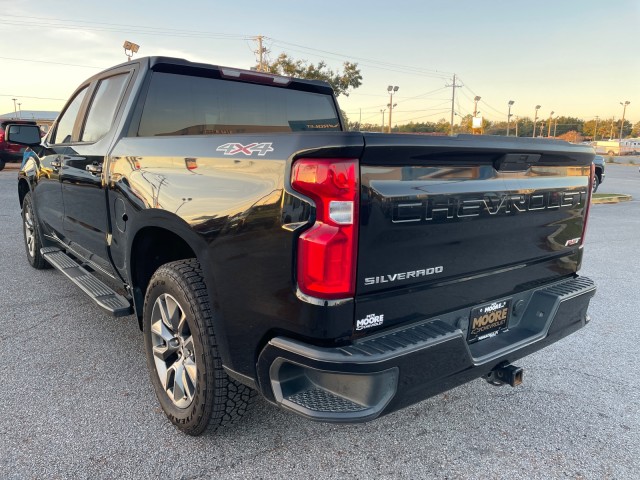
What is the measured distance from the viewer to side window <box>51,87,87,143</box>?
4.24 metres

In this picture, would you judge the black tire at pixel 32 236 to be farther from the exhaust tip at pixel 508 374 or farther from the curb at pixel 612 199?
the curb at pixel 612 199

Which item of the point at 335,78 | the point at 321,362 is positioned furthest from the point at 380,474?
the point at 335,78

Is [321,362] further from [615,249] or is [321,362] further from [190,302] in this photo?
[615,249]

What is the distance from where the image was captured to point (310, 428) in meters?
2.64

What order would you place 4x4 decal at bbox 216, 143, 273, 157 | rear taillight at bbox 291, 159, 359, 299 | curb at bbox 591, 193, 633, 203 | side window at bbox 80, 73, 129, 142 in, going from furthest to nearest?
1. curb at bbox 591, 193, 633, 203
2. side window at bbox 80, 73, 129, 142
3. 4x4 decal at bbox 216, 143, 273, 157
4. rear taillight at bbox 291, 159, 359, 299

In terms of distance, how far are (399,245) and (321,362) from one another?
0.55m

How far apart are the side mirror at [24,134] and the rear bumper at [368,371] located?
4112mm

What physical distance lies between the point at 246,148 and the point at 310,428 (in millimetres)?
1551

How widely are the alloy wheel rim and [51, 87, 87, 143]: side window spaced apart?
235 centimetres

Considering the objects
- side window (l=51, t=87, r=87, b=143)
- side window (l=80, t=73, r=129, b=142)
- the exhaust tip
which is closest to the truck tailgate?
the exhaust tip

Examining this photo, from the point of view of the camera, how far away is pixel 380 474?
2.28 metres

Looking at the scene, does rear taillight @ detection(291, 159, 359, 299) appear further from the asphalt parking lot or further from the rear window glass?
the rear window glass

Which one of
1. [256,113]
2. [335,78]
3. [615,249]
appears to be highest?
[335,78]

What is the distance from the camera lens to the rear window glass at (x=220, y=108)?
10.8ft
